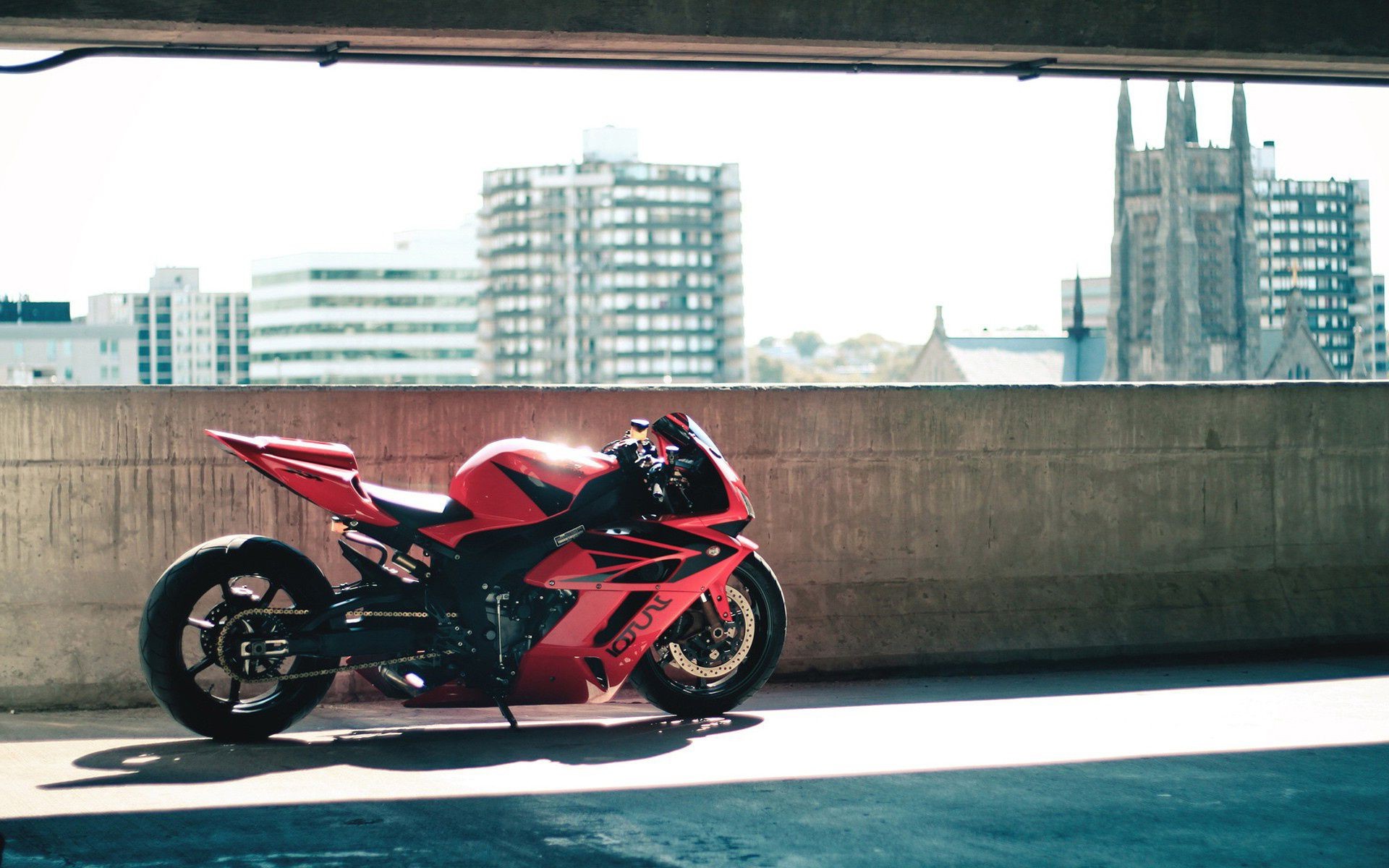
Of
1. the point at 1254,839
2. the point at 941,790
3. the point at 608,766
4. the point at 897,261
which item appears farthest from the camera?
the point at 897,261

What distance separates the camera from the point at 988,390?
8484 mm

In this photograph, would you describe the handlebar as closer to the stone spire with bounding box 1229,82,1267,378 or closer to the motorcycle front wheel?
the motorcycle front wheel

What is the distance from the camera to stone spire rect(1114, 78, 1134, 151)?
119438 mm

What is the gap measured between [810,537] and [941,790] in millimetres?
2887

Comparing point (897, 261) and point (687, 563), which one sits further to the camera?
point (897, 261)

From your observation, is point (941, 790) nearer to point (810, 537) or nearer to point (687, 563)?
point (687, 563)

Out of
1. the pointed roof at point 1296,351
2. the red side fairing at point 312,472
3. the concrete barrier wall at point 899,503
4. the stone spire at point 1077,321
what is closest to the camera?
the red side fairing at point 312,472

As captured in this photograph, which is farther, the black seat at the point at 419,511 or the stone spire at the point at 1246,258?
the stone spire at the point at 1246,258

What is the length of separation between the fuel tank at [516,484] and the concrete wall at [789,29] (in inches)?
94.7

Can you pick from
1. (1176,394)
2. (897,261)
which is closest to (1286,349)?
(897,261)

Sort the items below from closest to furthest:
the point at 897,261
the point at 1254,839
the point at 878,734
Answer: the point at 1254,839 < the point at 878,734 < the point at 897,261

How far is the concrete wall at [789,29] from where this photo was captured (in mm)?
7285

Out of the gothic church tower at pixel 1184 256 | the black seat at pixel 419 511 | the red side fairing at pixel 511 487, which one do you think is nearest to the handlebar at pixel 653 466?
the red side fairing at pixel 511 487

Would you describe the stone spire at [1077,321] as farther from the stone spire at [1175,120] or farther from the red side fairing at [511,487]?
the red side fairing at [511,487]
